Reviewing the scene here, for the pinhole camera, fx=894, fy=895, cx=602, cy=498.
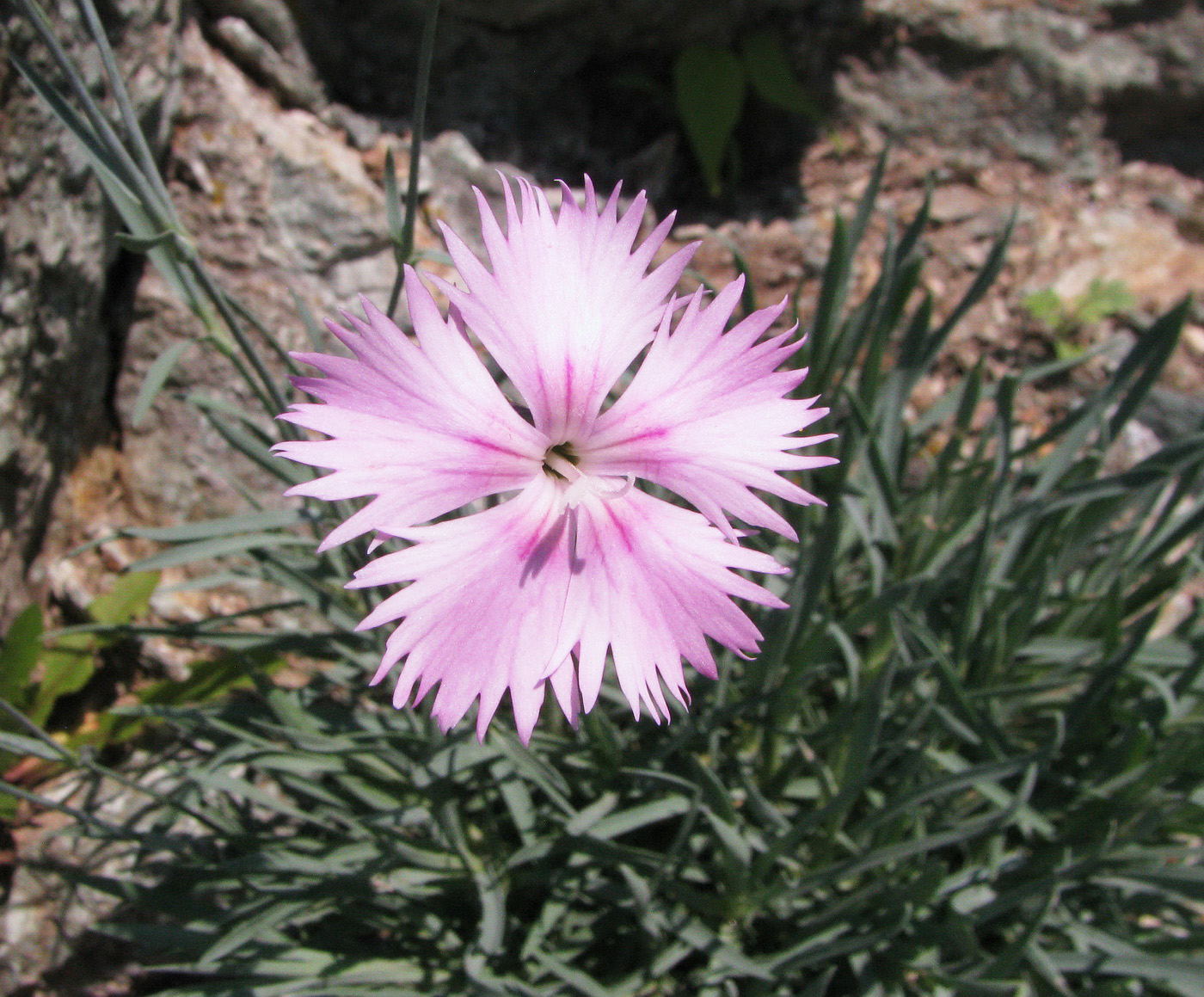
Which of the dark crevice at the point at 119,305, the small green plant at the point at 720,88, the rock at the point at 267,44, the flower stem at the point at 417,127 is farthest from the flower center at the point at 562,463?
the small green plant at the point at 720,88

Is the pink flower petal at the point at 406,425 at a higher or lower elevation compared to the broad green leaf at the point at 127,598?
lower

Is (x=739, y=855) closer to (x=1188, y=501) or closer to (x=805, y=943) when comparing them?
(x=805, y=943)

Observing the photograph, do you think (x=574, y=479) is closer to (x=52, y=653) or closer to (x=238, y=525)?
(x=238, y=525)

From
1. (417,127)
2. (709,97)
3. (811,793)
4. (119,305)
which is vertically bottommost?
(811,793)

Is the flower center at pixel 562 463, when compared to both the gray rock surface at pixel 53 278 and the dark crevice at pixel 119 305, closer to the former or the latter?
the gray rock surface at pixel 53 278

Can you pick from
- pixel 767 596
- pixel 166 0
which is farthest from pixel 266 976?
pixel 166 0

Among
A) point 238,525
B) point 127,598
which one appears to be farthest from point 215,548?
point 127,598
